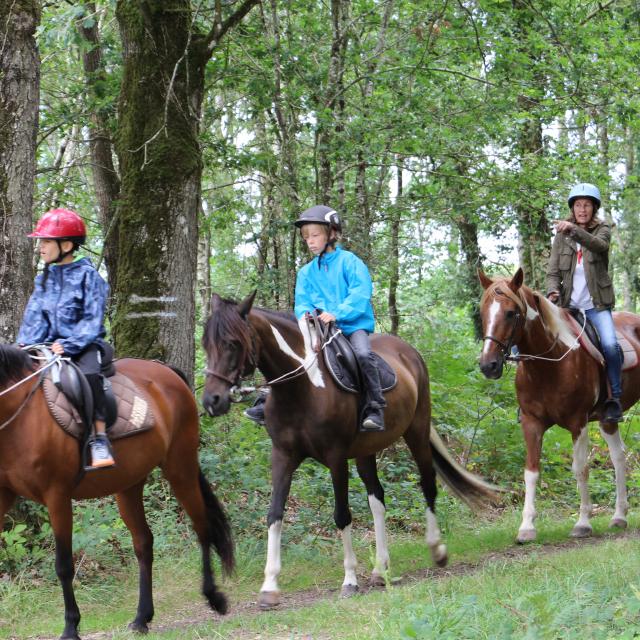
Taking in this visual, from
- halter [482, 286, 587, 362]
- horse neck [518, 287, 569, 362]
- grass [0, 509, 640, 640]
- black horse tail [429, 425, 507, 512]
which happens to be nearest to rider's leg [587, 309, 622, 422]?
halter [482, 286, 587, 362]

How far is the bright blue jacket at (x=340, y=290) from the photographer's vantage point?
6961 millimetres

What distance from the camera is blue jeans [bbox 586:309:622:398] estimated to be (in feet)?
28.6

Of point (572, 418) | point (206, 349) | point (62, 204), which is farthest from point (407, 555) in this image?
point (62, 204)

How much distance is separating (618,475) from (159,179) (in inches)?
233

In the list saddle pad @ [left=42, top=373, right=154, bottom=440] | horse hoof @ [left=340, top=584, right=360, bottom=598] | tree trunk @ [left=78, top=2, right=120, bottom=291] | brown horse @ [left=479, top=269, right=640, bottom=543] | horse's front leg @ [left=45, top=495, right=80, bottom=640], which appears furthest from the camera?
tree trunk @ [left=78, top=2, right=120, bottom=291]

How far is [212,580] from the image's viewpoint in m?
6.38

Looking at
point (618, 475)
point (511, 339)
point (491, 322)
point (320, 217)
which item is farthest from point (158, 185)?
point (618, 475)

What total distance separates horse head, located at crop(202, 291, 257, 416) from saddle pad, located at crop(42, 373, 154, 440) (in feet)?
2.04

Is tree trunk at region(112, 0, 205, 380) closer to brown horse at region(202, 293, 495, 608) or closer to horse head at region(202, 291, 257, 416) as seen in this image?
brown horse at region(202, 293, 495, 608)

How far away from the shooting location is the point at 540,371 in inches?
332

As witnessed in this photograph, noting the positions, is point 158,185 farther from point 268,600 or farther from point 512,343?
point 268,600

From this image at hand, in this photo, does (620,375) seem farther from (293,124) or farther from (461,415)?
(293,124)

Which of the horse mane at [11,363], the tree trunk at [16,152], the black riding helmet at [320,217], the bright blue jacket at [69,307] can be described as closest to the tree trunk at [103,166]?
the tree trunk at [16,152]

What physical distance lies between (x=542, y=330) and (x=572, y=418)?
3.18ft
